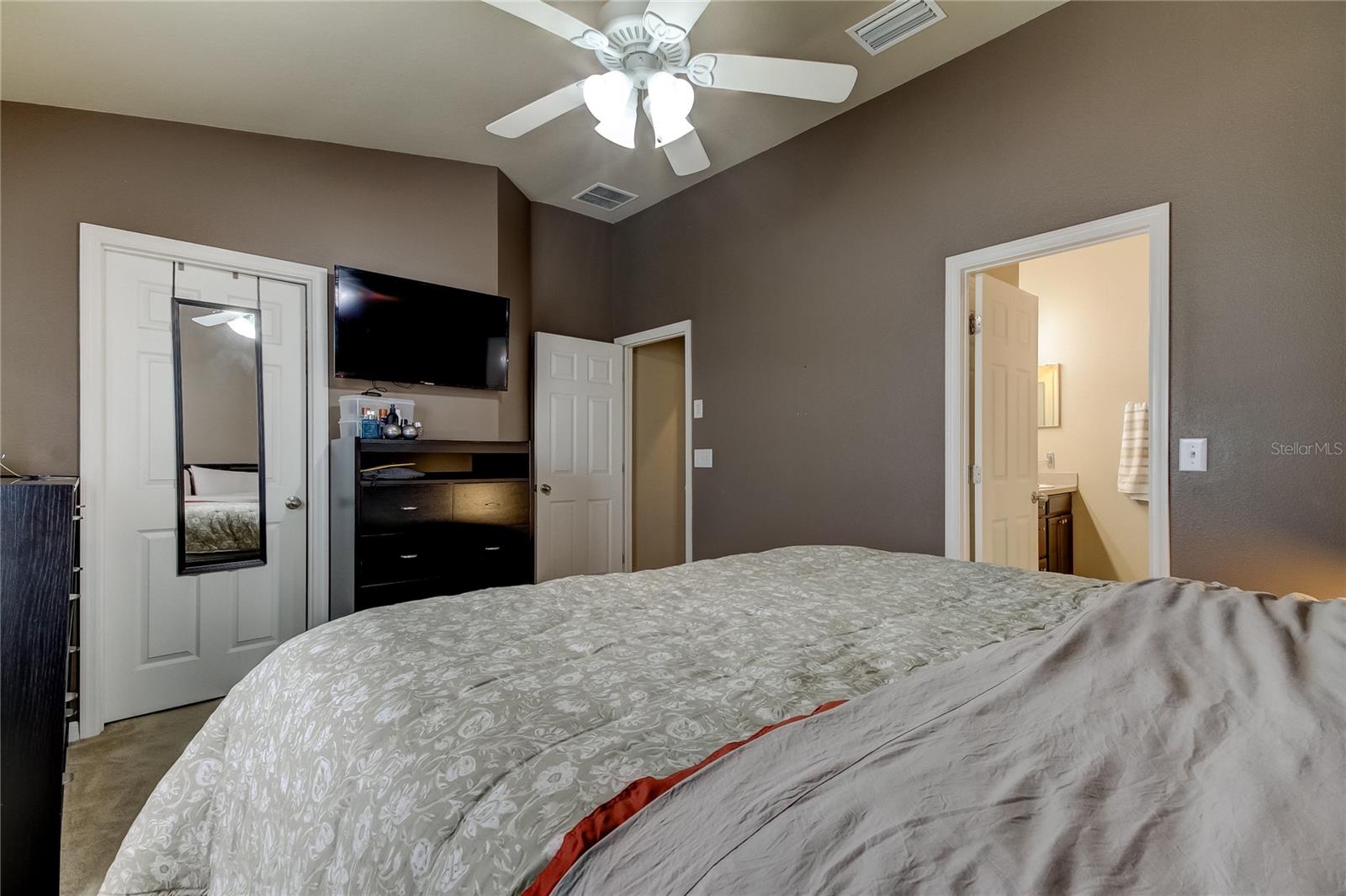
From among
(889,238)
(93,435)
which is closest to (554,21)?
(889,238)

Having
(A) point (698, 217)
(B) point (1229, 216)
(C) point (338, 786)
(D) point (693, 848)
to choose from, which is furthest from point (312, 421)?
(B) point (1229, 216)

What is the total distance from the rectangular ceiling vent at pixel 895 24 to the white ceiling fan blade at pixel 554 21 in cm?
117

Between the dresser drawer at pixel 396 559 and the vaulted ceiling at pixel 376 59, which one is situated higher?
the vaulted ceiling at pixel 376 59

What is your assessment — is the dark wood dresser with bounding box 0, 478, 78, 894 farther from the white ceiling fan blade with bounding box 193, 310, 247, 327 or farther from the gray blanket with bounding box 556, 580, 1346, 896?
the white ceiling fan blade with bounding box 193, 310, 247, 327

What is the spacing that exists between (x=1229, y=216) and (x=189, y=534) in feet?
14.4

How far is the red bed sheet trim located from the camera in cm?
53

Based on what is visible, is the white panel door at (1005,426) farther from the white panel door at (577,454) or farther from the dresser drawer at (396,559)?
the dresser drawer at (396,559)

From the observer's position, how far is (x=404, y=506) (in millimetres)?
3020

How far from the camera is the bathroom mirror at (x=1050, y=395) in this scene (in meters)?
4.40

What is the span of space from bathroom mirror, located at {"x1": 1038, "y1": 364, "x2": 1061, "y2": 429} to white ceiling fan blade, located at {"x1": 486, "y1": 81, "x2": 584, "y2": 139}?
3743mm

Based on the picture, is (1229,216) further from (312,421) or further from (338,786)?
(312,421)

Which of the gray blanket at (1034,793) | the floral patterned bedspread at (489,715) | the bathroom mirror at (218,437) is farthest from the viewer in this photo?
the bathroom mirror at (218,437)

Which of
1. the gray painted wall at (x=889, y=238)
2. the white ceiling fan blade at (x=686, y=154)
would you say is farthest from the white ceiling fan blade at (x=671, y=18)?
the gray painted wall at (x=889, y=238)

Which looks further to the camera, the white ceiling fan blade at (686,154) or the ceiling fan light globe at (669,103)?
the white ceiling fan blade at (686,154)
